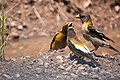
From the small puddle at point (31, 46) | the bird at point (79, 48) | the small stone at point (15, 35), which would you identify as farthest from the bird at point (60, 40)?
the small stone at point (15, 35)

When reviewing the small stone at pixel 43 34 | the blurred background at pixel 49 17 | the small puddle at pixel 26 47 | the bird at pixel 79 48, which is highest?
the bird at pixel 79 48

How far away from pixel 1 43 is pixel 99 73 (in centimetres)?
171

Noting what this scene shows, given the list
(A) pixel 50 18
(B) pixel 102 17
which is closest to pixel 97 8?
(B) pixel 102 17

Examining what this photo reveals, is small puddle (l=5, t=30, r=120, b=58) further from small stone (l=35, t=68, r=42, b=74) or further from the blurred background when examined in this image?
small stone (l=35, t=68, r=42, b=74)

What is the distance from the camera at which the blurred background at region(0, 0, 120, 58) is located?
12.2 metres

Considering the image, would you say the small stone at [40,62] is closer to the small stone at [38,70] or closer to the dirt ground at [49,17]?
the small stone at [38,70]

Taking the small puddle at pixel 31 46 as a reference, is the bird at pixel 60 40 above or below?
above

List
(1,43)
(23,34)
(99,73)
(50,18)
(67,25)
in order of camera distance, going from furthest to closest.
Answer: (50,18) → (23,34) → (67,25) → (1,43) → (99,73)

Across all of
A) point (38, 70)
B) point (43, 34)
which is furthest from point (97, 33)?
point (43, 34)

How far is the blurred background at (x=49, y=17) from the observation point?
1217cm

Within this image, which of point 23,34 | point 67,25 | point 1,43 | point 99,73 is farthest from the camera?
point 23,34

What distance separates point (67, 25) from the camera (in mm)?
8453

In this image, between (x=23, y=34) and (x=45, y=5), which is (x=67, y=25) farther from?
(x=45, y=5)

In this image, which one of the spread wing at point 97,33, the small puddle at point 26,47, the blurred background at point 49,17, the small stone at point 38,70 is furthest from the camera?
the blurred background at point 49,17
